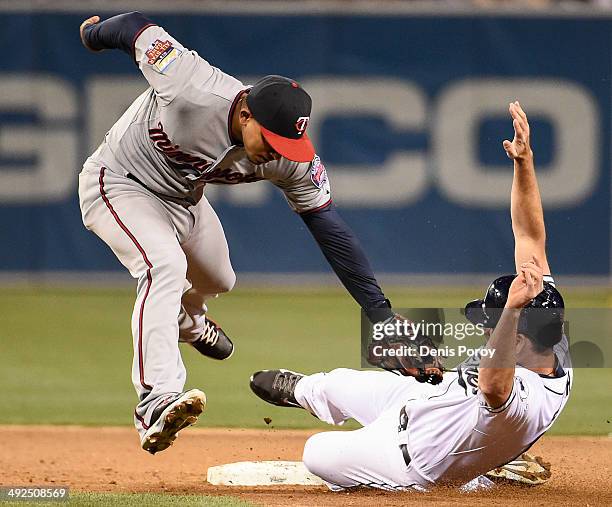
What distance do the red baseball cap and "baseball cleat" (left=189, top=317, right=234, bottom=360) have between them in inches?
65.3

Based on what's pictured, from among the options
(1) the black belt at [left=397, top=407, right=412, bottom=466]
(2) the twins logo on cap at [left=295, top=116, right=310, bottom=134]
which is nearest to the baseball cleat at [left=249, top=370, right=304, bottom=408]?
(1) the black belt at [left=397, top=407, right=412, bottom=466]

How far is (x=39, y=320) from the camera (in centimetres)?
1074

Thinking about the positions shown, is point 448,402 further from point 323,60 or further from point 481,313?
point 323,60

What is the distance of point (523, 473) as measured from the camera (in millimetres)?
5383

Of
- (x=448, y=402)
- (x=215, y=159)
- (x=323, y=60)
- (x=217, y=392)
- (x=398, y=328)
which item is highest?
(x=323, y=60)

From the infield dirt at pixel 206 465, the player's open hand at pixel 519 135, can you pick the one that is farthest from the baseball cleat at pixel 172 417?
the player's open hand at pixel 519 135

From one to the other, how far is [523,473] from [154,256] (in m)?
1.97

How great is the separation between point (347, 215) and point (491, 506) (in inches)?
291

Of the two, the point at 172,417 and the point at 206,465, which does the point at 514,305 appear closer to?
the point at 172,417

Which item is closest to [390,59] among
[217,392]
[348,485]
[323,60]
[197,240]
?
[323,60]

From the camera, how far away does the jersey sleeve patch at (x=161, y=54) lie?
5.26 meters

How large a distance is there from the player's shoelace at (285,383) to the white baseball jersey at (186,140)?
87cm

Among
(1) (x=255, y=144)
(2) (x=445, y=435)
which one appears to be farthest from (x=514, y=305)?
(1) (x=255, y=144)

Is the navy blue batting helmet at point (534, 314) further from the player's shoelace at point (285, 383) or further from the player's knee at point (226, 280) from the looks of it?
the player's knee at point (226, 280)
